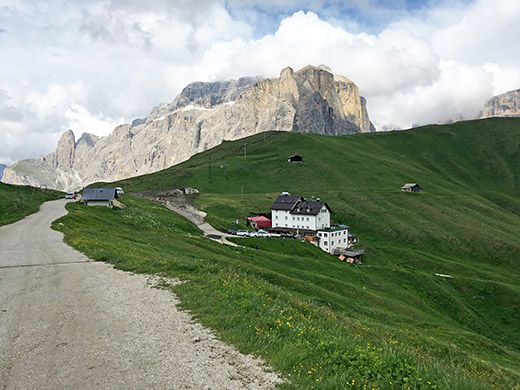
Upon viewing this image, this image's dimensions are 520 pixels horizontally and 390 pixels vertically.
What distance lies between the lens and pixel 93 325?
14.1m

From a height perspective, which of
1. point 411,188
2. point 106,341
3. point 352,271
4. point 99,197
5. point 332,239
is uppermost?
point 411,188

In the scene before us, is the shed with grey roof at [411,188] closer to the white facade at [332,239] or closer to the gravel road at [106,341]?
the white facade at [332,239]

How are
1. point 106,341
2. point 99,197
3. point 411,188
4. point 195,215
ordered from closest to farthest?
1. point 106,341
2. point 99,197
3. point 195,215
4. point 411,188

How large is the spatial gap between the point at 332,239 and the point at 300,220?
482 inches

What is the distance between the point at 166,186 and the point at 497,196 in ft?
597

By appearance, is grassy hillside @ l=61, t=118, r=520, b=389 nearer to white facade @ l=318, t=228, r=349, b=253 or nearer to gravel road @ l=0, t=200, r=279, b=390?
gravel road @ l=0, t=200, r=279, b=390

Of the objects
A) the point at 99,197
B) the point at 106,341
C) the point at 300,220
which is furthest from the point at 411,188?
the point at 106,341

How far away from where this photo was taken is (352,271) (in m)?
73.1

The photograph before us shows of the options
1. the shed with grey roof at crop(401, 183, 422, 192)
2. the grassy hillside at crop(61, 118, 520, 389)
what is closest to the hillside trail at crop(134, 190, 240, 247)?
the grassy hillside at crop(61, 118, 520, 389)

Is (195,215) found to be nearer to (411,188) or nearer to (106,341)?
(106,341)

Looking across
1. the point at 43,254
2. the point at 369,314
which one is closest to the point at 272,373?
the point at 43,254

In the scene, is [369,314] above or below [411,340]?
below

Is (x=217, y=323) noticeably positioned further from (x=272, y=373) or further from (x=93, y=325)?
(x=93, y=325)

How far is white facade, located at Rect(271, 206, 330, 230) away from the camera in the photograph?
103m
